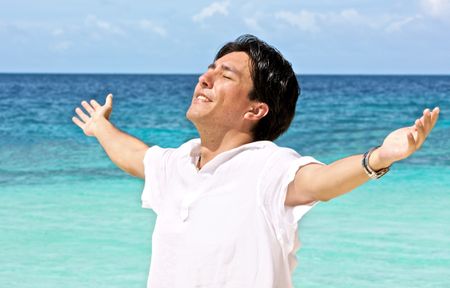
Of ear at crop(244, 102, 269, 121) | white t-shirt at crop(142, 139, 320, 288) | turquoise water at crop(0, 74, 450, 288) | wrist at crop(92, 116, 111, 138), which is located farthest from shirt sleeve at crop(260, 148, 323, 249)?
turquoise water at crop(0, 74, 450, 288)

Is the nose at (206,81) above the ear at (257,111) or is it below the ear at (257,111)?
above

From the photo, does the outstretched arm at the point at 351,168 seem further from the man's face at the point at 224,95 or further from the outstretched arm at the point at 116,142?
the outstretched arm at the point at 116,142

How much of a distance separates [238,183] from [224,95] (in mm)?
262

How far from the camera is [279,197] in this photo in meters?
2.45

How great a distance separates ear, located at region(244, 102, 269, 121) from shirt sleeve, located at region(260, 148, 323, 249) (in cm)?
21

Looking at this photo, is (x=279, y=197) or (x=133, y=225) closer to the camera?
(x=279, y=197)

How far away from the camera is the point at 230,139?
2646 mm

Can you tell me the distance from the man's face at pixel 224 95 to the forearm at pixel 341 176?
380 millimetres

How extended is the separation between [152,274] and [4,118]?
1890cm

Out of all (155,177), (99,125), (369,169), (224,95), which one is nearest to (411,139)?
(369,169)

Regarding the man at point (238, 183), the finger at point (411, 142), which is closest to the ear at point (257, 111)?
the man at point (238, 183)

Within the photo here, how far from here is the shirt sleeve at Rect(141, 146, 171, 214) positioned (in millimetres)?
2779

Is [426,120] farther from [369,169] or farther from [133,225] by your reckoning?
[133,225]

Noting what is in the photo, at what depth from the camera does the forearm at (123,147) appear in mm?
2996
